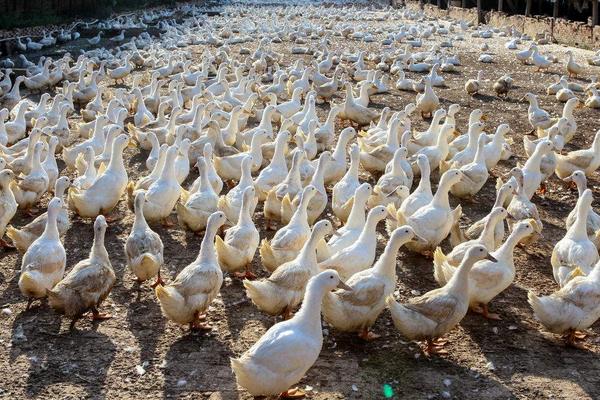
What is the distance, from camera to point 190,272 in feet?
18.2

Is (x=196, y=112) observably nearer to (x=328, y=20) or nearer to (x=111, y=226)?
(x=111, y=226)

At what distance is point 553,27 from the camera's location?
25891mm

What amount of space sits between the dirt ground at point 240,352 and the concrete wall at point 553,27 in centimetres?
1873

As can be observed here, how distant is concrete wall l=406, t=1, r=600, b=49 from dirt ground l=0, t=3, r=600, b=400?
18733 mm

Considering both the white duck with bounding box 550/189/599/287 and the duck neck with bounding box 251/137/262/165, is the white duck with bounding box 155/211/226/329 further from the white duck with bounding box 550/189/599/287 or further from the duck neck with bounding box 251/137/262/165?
the duck neck with bounding box 251/137/262/165

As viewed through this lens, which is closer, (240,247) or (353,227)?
(240,247)

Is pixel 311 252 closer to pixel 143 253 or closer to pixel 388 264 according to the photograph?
pixel 388 264

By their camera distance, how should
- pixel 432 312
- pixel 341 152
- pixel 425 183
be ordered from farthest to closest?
pixel 341 152 → pixel 425 183 → pixel 432 312

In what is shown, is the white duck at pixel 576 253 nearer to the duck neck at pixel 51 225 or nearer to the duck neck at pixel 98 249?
the duck neck at pixel 98 249

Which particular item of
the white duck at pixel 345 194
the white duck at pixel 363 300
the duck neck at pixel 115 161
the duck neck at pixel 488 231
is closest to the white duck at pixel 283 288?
the white duck at pixel 363 300

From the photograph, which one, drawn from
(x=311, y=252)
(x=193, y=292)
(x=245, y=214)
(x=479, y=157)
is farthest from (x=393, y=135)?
(x=193, y=292)

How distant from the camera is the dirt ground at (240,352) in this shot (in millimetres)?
4883

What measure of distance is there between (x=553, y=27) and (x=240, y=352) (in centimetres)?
2407

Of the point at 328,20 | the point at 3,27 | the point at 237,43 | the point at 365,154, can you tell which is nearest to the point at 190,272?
the point at 365,154
